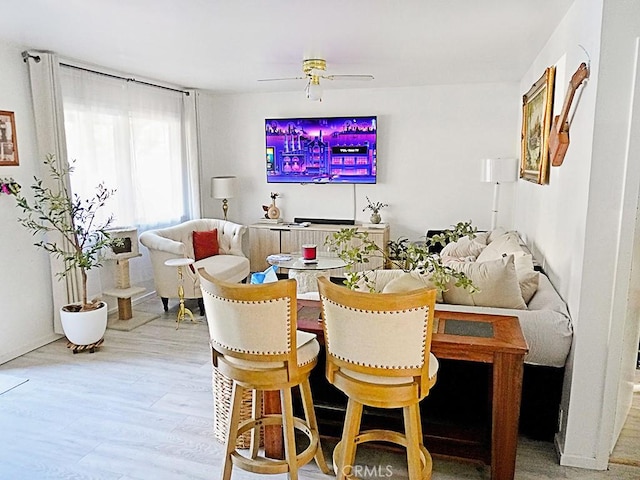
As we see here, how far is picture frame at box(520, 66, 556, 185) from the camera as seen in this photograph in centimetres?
333

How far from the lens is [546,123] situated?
3.37 meters

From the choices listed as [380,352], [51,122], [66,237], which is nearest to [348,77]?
[51,122]

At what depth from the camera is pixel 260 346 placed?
1956 mm

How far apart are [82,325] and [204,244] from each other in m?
1.82

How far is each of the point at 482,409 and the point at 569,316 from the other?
0.67 meters

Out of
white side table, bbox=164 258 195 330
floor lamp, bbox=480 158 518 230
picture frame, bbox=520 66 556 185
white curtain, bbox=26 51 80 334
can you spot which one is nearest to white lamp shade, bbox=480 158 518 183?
floor lamp, bbox=480 158 518 230

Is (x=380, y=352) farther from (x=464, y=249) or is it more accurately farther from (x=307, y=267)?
(x=464, y=249)

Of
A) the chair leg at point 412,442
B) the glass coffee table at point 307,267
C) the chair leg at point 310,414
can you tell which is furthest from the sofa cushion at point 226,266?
the chair leg at point 412,442

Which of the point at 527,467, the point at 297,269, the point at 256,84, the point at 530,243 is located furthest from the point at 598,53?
the point at 256,84

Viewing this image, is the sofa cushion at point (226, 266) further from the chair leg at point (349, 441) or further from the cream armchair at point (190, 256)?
the chair leg at point (349, 441)

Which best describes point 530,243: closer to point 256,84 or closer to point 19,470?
point 256,84

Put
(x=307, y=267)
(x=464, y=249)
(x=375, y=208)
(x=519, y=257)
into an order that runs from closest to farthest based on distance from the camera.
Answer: (x=519, y=257) → (x=307, y=267) → (x=464, y=249) → (x=375, y=208)

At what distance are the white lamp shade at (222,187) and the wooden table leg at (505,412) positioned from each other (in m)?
4.67

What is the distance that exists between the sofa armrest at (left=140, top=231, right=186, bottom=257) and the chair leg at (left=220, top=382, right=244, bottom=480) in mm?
2843
